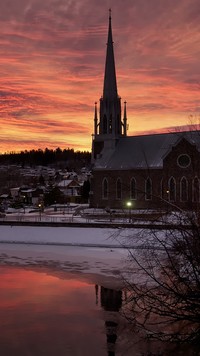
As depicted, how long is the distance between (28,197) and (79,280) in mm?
96400

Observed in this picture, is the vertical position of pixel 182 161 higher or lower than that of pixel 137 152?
lower

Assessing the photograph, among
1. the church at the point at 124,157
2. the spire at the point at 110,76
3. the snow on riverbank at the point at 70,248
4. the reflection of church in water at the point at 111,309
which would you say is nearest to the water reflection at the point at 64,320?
the reflection of church in water at the point at 111,309

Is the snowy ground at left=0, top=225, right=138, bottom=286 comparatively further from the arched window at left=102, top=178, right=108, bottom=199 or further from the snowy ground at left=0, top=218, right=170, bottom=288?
the arched window at left=102, top=178, right=108, bottom=199

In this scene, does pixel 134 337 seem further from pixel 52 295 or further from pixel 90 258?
pixel 90 258

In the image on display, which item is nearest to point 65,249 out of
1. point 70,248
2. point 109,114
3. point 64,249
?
point 64,249

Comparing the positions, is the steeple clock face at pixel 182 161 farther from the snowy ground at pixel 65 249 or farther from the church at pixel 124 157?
the snowy ground at pixel 65 249

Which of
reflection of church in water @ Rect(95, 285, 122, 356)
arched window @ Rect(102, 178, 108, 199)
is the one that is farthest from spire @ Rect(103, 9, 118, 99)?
reflection of church in water @ Rect(95, 285, 122, 356)

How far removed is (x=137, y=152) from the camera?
235 ft

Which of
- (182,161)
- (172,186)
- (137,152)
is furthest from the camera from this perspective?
(137,152)

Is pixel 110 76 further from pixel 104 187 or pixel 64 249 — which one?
pixel 64 249

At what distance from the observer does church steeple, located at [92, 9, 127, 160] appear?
76.7 metres

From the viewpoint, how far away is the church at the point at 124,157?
2534 inches

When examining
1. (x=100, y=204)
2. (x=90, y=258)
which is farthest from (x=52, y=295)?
(x=100, y=204)

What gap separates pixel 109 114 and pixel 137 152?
8.72 m
